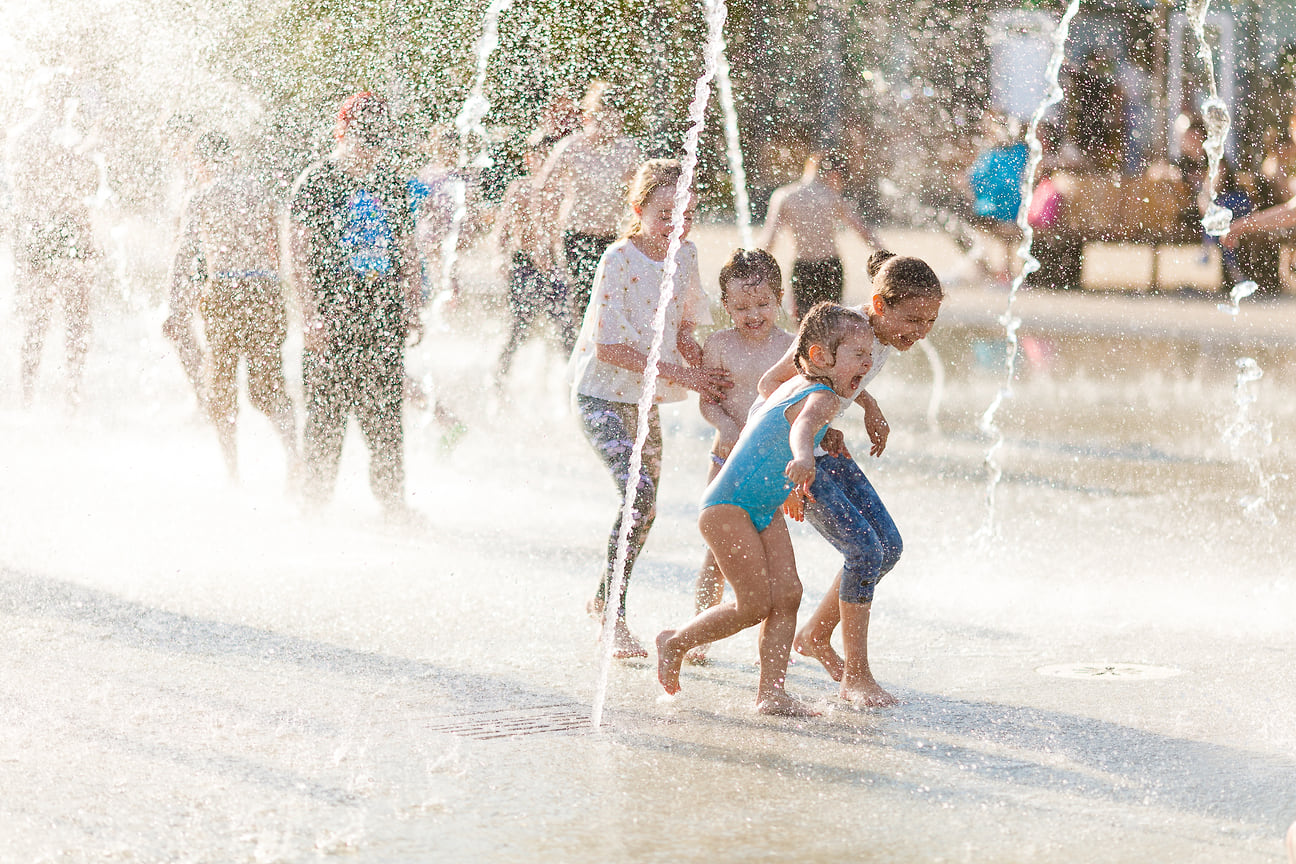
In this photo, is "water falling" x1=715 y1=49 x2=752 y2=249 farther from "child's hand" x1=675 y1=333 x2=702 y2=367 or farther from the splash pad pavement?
"child's hand" x1=675 y1=333 x2=702 y2=367

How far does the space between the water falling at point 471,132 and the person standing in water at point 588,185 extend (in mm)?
2123

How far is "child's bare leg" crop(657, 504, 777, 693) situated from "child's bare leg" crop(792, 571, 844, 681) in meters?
0.38

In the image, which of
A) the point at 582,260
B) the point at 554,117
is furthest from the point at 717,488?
the point at 554,117

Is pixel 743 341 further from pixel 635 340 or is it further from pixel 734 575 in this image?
pixel 734 575

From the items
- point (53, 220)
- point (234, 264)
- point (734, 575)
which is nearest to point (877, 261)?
point (734, 575)

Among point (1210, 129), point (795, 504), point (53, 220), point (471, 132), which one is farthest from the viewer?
point (1210, 129)

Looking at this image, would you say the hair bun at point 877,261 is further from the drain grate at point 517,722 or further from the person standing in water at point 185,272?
the person standing in water at point 185,272

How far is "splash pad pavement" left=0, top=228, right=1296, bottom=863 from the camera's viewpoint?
3.51 metres

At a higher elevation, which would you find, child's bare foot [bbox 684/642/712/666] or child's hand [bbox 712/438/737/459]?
child's hand [bbox 712/438/737/459]

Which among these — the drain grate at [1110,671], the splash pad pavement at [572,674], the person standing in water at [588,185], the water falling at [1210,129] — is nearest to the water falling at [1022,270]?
the splash pad pavement at [572,674]

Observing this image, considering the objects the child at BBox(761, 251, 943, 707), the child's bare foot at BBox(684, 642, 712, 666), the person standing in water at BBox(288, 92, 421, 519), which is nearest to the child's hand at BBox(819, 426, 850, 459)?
the child at BBox(761, 251, 943, 707)

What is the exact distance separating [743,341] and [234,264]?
3205mm

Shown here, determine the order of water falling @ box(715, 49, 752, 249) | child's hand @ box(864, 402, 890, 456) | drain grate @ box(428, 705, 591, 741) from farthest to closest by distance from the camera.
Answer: water falling @ box(715, 49, 752, 249) < child's hand @ box(864, 402, 890, 456) < drain grate @ box(428, 705, 591, 741)

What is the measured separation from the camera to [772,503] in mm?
4359
